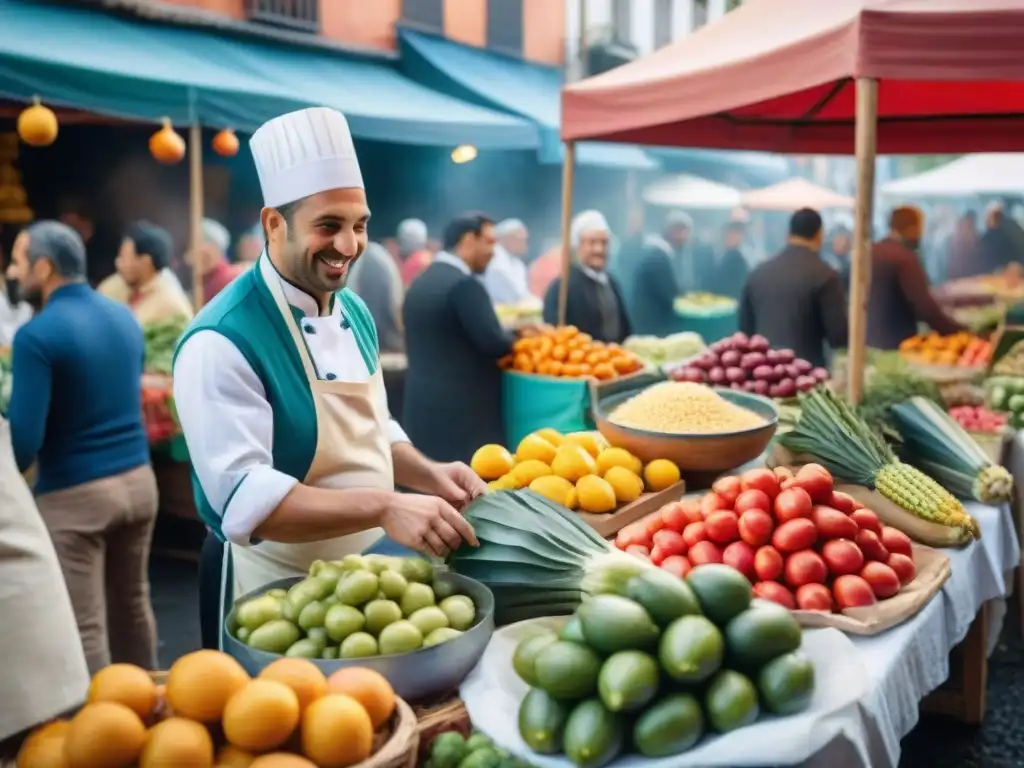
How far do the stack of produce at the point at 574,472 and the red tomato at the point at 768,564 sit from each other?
23.7 inches

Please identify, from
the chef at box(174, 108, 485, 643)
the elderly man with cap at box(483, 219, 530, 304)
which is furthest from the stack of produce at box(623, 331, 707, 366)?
the chef at box(174, 108, 485, 643)

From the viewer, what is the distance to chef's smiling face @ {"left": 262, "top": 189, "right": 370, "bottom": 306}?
222 centimetres

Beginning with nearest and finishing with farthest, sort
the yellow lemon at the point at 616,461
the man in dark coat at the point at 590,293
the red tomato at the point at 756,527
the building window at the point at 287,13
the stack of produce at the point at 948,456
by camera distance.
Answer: the red tomato at the point at 756,527
the yellow lemon at the point at 616,461
the stack of produce at the point at 948,456
the man in dark coat at the point at 590,293
the building window at the point at 287,13

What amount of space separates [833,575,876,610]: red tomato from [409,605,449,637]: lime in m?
0.94

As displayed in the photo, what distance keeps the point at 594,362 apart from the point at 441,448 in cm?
102

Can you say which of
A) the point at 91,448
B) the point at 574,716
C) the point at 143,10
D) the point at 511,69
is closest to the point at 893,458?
the point at 574,716

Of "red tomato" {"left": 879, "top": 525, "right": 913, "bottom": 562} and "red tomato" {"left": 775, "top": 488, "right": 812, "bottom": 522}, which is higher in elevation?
"red tomato" {"left": 775, "top": 488, "right": 812, "bottom": 522}

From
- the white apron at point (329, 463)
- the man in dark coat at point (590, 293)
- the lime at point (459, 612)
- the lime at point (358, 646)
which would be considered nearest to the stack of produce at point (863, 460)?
the white apron at point (329, 463)

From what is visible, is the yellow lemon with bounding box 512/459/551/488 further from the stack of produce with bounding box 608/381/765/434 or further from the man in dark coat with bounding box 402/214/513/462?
the man in dark coat with bounding box 402/214/513/462

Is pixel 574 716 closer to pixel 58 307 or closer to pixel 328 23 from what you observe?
pixel 58 307

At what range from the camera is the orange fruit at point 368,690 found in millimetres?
1491

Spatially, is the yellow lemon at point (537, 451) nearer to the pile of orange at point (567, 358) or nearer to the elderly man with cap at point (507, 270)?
the pile of orange at point (567, 358)

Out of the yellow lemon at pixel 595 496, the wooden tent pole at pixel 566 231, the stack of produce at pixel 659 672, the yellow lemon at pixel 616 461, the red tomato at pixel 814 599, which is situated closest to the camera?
the stack of produce at pixel 659 672

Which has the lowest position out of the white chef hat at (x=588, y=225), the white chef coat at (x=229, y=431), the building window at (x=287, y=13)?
the white chef coat at (x=229, y=431)
